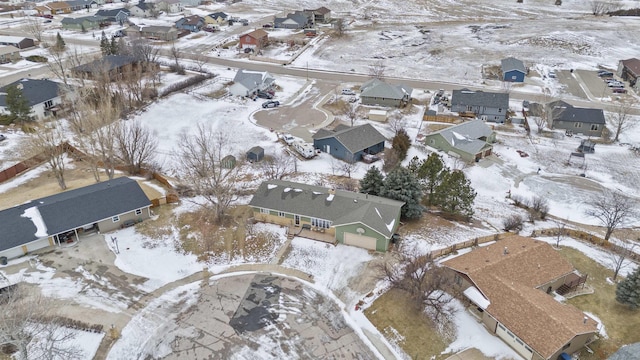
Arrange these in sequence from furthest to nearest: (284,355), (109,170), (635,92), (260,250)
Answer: (635,92) < (109,170) < (260,250) < (284,355)

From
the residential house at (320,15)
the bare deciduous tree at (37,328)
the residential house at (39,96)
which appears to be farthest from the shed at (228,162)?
the residential house at (320,15)

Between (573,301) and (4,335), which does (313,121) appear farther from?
(4,335)

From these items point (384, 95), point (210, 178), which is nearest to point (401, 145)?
point (384, 95)

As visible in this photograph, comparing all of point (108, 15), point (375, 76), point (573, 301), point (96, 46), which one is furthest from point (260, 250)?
point (108, 15)

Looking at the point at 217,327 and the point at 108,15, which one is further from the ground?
the point at 108,15

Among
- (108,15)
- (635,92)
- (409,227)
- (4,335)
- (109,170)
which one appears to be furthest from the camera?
(108,15)

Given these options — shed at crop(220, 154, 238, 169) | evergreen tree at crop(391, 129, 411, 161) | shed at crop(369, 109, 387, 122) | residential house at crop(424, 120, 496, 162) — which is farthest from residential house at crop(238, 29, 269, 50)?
residential house at crop(424, 120, 496, 162)
